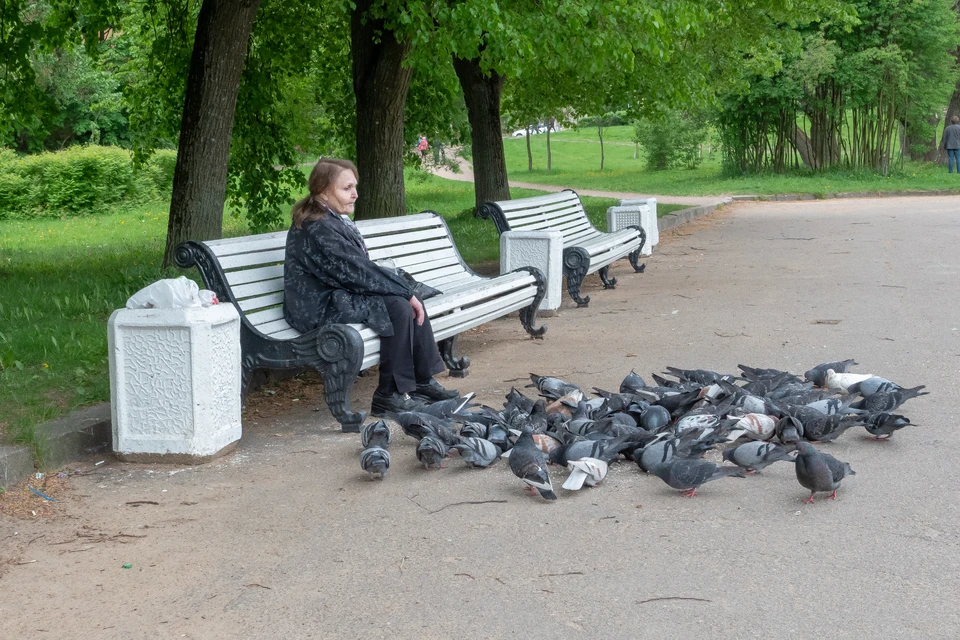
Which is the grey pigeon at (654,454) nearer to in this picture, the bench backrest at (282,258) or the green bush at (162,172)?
the bench backrest at (282,258)

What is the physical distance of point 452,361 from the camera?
7.44 metres

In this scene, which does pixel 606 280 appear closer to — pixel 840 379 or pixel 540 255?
pixel 540 255

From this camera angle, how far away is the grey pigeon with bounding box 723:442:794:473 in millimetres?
4738

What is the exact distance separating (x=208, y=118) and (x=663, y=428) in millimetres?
6836

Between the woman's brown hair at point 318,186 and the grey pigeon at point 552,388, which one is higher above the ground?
the woman's brown hair at point 318,186

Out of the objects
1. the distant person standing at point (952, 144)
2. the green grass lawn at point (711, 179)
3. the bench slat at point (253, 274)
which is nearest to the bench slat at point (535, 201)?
the bench slat at point (253, 274)

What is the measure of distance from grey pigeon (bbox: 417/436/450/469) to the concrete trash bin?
103 centimetres

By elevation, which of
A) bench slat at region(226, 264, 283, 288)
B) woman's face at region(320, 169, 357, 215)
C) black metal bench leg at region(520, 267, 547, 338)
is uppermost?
woman's face at region(320, 169, 357, 215)

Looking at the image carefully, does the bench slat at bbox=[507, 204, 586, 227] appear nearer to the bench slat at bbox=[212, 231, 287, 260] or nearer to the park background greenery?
the park background greenery

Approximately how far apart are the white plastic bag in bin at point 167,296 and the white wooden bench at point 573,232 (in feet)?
17.7

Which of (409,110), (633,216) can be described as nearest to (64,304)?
(633,216)

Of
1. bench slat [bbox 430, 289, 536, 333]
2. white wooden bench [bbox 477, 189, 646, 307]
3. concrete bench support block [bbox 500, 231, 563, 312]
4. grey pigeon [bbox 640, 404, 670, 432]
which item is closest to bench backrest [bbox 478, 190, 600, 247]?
white wooden bench [bbox 477, 189, 646, 307]

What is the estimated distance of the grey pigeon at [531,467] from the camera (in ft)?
14.9

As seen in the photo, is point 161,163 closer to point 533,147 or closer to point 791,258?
point 791,258
